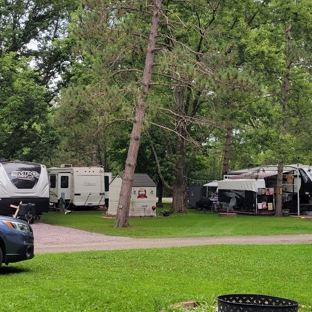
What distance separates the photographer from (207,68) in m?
22.4

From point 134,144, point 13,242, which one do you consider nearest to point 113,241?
point 134,144

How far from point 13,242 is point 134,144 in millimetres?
13308

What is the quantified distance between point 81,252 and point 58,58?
23.0 m

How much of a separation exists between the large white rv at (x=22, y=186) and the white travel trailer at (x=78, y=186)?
347 inches

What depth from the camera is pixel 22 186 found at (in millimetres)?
24875

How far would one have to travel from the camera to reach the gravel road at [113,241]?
1566cm

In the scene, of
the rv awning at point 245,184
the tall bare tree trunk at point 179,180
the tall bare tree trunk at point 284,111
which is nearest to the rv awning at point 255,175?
the rv awning at point 245,184

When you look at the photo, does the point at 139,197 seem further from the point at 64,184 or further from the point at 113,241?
the point at 113,241

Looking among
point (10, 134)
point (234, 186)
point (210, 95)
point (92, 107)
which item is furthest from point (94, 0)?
point (234, 186)

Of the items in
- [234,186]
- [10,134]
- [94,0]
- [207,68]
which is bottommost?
[234,186]

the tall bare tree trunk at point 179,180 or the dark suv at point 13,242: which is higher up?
the tall bare tree trunk at point 179,180

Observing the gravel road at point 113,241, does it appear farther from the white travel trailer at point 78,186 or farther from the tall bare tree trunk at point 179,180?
the tall bare tree trunk at point 179,180

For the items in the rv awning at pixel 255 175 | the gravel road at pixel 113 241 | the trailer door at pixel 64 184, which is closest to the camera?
the gravel road at pixel 113 241

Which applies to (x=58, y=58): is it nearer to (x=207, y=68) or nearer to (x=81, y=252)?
(x=207, y=68)
